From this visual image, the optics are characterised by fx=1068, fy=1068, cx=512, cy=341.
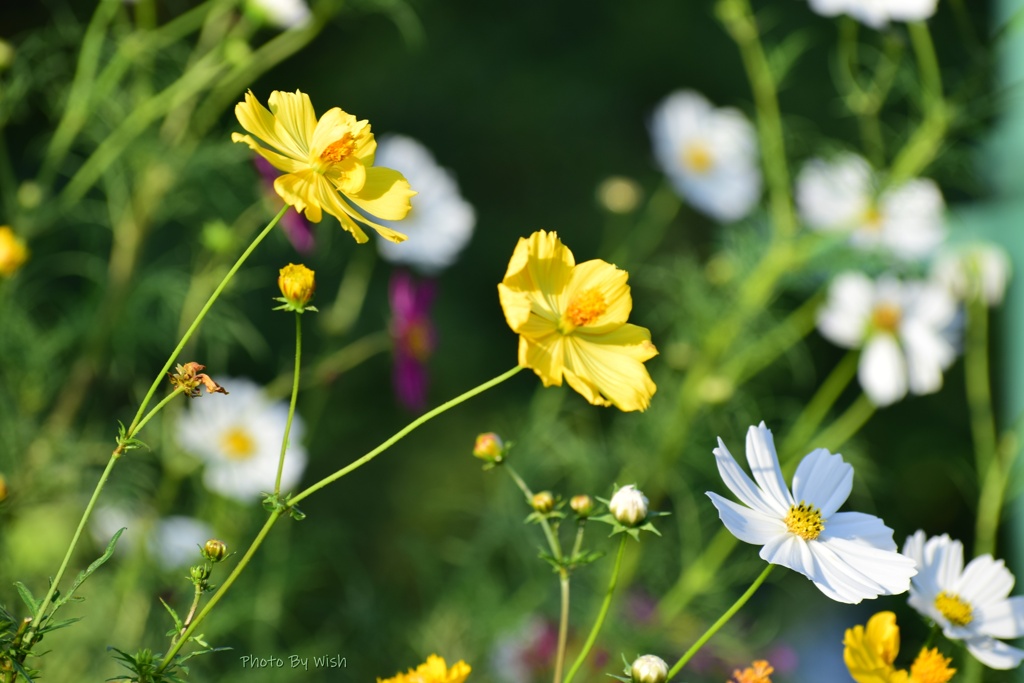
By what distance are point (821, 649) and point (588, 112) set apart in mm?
1096

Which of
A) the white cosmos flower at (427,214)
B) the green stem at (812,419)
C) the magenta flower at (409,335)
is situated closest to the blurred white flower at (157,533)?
the magenta flower at (409,335)

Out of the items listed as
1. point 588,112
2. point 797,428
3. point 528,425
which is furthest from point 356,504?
point 588,112

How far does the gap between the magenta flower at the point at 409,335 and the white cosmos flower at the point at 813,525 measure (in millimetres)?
476

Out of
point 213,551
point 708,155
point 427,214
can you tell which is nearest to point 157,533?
point 427,214

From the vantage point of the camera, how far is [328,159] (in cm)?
44

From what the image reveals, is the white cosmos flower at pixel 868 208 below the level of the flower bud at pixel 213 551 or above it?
above

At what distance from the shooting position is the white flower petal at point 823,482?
1.45ft

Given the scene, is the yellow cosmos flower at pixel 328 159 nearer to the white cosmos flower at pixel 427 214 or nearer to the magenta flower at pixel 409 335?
the magenta flower at pixel 409 335

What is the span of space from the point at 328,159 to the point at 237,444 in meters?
0.64

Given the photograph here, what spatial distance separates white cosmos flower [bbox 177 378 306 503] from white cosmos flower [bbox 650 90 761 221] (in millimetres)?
515

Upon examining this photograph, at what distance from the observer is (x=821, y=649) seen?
120 centimetres

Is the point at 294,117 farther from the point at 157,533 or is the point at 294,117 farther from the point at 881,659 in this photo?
the point at 157,533

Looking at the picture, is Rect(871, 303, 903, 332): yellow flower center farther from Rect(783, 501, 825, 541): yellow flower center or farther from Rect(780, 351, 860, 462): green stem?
Rect(783, 501, 825, 541): yellow flower center

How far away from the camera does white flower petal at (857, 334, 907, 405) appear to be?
1.00 meters
